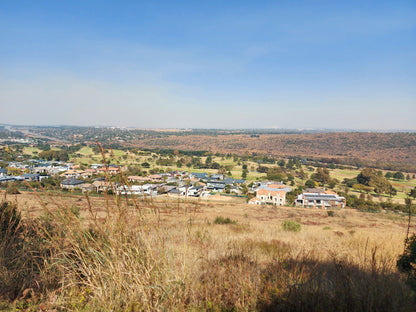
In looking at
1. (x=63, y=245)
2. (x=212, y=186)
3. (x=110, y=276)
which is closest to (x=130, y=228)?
(x=110, y=276)

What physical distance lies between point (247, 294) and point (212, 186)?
47.8m

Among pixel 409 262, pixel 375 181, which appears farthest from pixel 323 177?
pixel 409 262

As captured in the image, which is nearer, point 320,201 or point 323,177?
point 320,201

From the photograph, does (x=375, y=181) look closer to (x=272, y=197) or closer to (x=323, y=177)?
(x=323, y=177)

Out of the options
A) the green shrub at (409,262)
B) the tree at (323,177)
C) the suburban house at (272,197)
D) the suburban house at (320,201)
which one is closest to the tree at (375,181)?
the tree at (323,177)

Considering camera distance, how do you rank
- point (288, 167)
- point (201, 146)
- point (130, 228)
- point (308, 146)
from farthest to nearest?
point (201, 146) → point (308, 146) → point (288, 167) → point (130, 228)

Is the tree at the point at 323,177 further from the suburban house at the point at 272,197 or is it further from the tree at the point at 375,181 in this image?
the suburban house at the point at 272,197

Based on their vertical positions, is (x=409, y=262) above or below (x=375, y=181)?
above

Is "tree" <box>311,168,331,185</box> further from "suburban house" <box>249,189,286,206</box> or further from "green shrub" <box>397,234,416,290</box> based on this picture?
"green shrub" <box>397,234,416,290</box>

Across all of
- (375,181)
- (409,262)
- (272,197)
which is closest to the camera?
(409,262)

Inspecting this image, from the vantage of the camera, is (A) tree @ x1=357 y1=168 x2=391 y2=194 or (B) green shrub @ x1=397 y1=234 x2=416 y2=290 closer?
(B) green shrub @ x1=397 y1=234 x2=416 y2=290

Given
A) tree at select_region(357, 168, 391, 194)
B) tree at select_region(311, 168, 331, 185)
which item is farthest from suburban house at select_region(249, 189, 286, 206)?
tree at select_region(357, 168, 391, 194)

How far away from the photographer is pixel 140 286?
1.83 m

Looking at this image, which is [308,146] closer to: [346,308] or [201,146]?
[201,146]
